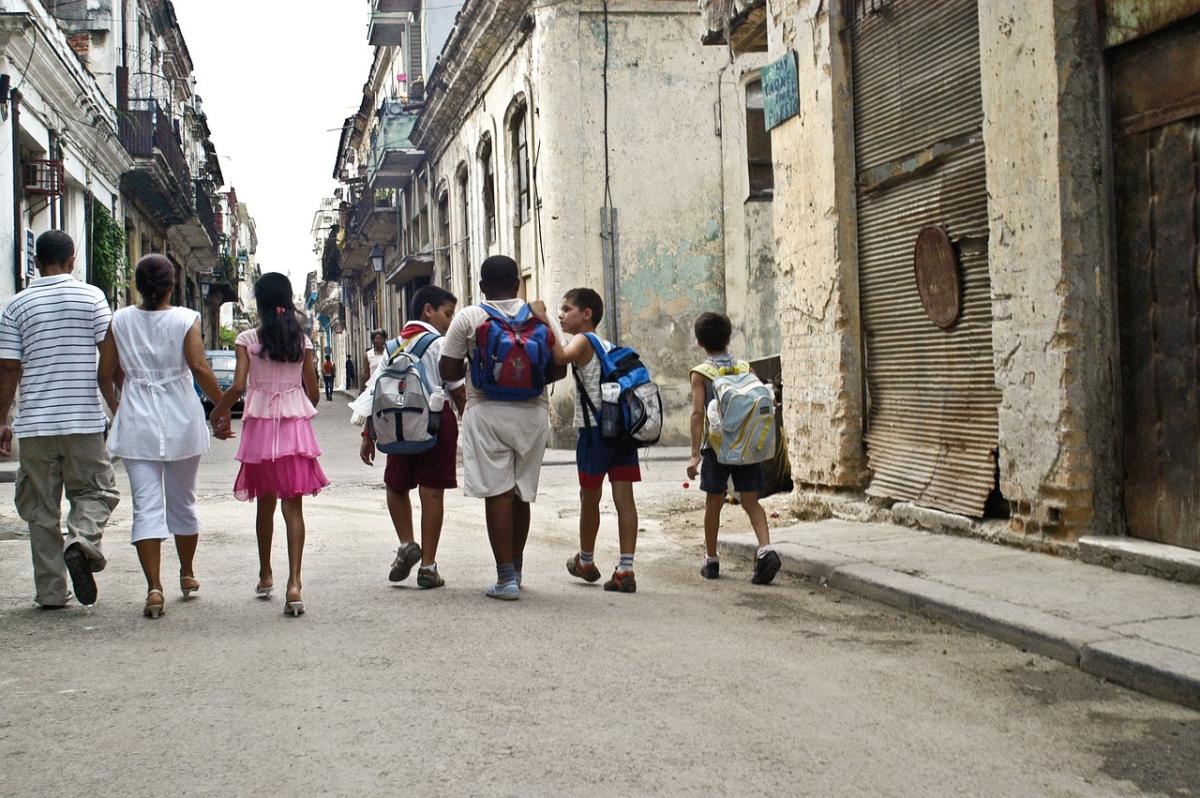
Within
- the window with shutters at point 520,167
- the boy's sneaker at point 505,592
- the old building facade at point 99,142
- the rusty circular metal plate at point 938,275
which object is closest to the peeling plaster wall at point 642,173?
the window with shutters at point 520,167

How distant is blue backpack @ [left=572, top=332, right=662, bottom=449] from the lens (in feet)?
20.8

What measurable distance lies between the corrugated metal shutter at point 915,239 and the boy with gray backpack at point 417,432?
122 inches

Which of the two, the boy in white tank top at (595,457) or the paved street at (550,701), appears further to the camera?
the boy in white tank top at (595,457)

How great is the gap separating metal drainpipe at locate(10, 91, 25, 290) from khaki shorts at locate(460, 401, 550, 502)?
12042 mm

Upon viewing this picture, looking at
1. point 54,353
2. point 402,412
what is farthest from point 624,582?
point 54,353

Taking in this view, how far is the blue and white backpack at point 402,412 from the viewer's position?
6.33m

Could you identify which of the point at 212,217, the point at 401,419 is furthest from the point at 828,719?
the point at 212,217

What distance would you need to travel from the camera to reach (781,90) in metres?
9.70

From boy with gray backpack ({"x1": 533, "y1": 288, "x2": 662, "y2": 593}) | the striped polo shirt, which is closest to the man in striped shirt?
the striped polo shirt

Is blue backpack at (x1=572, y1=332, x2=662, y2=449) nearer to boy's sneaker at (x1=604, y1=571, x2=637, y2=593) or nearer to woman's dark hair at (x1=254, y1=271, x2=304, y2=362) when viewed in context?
boy's sneaker at (x1=604, y1=571, x2=637, y2=593)

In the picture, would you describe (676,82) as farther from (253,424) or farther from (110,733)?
(110,733)

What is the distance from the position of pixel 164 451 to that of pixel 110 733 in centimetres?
224

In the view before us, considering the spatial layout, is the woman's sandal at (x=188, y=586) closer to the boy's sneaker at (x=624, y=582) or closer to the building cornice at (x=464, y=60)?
the boy's sneaker at (x=624, y=582)

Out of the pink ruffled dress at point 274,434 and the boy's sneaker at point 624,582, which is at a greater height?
the pink ruffled dress at point 274,434
